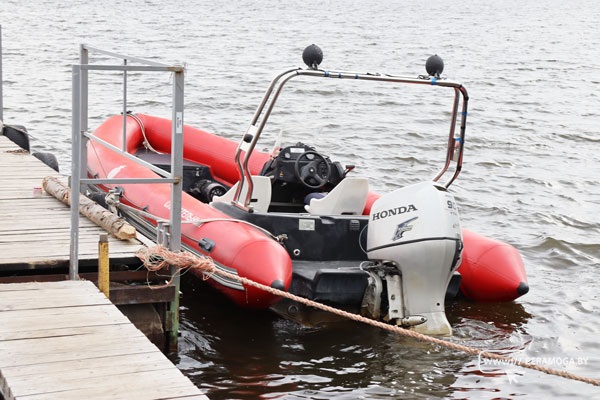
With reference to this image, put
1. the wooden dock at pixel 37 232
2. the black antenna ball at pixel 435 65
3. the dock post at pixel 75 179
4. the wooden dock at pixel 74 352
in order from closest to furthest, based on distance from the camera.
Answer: the wooden dock at pixel 74 352 → the dock post at pixel 75 179 → the wooden dock at pixel 37 232 → the black antenna ball at pixel 435 65

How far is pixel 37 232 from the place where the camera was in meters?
5.87

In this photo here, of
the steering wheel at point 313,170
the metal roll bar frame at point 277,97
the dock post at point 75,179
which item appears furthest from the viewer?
the steering wheel at point 313,170

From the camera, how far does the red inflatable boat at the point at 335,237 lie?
580cm

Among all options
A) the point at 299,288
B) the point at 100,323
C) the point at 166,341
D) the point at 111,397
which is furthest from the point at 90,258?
the point at 111,397

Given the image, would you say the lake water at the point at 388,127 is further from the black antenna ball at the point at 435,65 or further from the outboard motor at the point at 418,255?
the black antenna ball at the point at 435,65

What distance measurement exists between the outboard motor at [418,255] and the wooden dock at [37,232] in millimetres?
1439

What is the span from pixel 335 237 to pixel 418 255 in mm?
859

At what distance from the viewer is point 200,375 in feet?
18.0

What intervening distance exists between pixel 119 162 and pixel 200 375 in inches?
97.0

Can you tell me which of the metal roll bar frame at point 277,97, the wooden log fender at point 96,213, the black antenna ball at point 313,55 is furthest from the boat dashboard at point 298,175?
the wooden log fender at point 96,213

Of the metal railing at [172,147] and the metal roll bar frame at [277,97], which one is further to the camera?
the metal roll bar frame at [277,97]

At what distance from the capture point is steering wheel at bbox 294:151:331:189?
6996 millimetres

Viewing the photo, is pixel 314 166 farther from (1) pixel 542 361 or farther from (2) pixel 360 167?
(2) pixel 360 167

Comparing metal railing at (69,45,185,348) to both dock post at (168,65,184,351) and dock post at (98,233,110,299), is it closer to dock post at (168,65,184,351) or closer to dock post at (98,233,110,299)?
dock post at (168,65,184,351)
